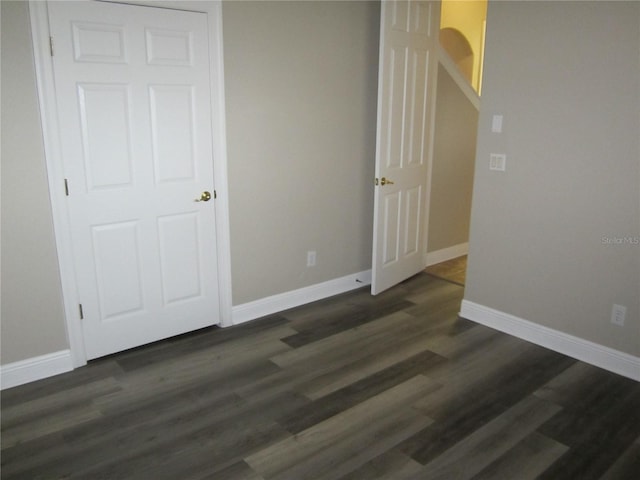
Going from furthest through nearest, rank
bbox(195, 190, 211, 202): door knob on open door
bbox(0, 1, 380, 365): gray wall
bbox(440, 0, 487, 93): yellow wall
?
bbox(440, 0, 487, 93): yellow wall, bbox(195, 190, 211, 202): door knob on open door, bbox(0, 1, 380, 365): gray wall

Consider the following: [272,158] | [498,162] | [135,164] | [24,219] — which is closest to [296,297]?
[272,158]

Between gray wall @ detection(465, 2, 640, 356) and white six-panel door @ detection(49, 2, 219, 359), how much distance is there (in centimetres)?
187

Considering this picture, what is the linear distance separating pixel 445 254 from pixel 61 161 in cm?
359

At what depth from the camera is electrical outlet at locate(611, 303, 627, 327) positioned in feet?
10.1

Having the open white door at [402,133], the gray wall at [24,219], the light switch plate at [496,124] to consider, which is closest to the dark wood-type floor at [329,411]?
the gray wall at [24,219]

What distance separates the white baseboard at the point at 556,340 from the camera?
10.2 ft

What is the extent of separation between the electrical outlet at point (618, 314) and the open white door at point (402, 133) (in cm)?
168

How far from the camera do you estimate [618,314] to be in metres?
3.11

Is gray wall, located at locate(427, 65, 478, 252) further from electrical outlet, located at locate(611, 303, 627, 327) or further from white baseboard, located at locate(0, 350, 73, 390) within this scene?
white baseboard, located at locate(0, 350, 73, 390)

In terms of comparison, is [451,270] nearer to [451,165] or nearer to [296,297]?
[451,165]

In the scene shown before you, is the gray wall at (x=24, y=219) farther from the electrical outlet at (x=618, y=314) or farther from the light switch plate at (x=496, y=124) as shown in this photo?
the electrical outlet at (x=618, y=314)

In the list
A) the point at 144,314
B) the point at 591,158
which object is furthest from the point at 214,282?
the point at 591,158

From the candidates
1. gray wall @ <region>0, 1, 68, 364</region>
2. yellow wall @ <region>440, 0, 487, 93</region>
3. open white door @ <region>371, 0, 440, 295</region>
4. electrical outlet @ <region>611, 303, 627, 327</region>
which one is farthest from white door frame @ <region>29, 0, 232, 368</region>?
yellow wall @ <region>440, 0, 487, 93</region>

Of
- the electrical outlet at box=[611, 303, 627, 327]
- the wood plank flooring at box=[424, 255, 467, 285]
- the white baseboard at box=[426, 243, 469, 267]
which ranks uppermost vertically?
the electrical outlet at box=[611, 303, 627, 327]
